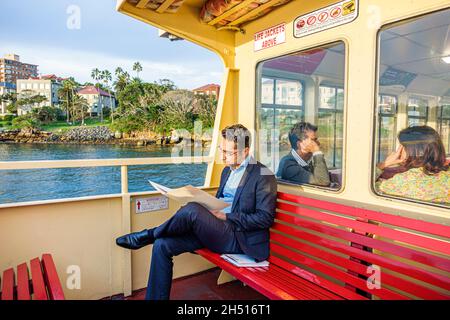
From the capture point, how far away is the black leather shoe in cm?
235

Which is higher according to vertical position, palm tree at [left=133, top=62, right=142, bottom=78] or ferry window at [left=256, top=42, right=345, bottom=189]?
palm tree at [left=133, top=62, right=142, bottom=78]

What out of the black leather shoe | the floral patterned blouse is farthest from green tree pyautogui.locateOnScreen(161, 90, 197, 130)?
the floral patterned blouse

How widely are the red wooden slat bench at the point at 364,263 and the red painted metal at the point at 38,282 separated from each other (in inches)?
39.9

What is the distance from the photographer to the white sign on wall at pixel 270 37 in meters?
2.75

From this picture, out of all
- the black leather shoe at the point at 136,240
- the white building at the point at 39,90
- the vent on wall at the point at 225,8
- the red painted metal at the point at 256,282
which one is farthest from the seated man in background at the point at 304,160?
the white building at the point at 39,90

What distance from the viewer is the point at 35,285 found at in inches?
63.3

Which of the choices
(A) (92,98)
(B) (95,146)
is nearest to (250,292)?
(B) (95,146)

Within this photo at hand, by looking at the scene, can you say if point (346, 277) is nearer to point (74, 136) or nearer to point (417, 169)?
point (417, 169)

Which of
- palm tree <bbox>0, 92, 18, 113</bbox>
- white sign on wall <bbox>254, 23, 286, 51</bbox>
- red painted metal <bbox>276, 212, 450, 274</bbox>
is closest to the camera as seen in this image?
red painted metal <bbox>276, 212, 450, 274</bbox>

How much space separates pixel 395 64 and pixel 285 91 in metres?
1.01

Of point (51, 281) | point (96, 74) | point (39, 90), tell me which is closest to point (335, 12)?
point (51, 281)

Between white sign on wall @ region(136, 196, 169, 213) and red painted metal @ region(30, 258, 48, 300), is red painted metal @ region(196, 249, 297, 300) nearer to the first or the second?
white sign on wall @ region(136, 196, 169, 213)

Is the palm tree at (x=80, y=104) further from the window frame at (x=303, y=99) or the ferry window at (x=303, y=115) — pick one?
the ferry window at (x=303, y=115)

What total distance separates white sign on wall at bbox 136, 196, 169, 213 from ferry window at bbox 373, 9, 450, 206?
1.72 metres
